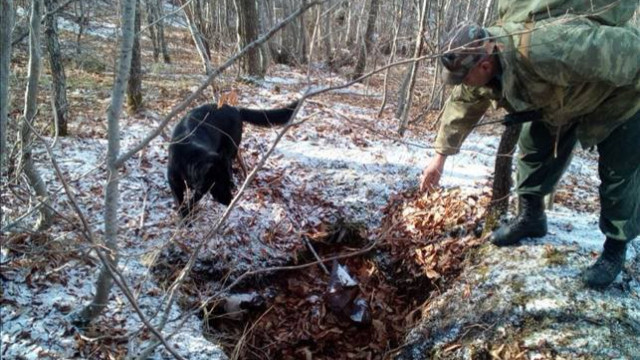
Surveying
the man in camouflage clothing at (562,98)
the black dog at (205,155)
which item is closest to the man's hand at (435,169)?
the man in camouflage clothing at (562,98)

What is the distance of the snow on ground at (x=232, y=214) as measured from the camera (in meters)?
2.60

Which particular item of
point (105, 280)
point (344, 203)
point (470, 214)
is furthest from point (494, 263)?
point (105, 280)

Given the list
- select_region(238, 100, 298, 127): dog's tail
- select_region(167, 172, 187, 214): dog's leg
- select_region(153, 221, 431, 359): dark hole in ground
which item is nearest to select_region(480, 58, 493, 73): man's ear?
select_region(153, 221, 431, 359): dark hole in ground

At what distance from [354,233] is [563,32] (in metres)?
2.59

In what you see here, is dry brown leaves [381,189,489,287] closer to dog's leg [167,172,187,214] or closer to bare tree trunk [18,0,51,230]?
dog's leg [167,172,187,214]

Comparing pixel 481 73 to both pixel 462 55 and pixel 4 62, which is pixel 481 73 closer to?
pixel 462 55

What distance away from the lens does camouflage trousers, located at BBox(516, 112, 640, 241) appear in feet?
7.60

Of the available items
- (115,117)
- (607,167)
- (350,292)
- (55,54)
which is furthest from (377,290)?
(55,54)

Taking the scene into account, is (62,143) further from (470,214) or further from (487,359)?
(487,359)

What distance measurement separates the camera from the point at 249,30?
8953mm

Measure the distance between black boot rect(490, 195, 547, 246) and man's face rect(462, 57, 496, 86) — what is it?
115 cm

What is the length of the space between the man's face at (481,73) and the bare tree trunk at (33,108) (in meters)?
2.39

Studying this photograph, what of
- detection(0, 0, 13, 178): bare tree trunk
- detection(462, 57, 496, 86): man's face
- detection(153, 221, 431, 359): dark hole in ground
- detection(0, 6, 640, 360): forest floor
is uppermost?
detection(462, 57, 496, 86): man's face

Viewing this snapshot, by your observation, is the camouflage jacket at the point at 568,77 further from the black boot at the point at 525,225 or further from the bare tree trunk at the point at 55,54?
the bare tree trunk at the point at 55,54
